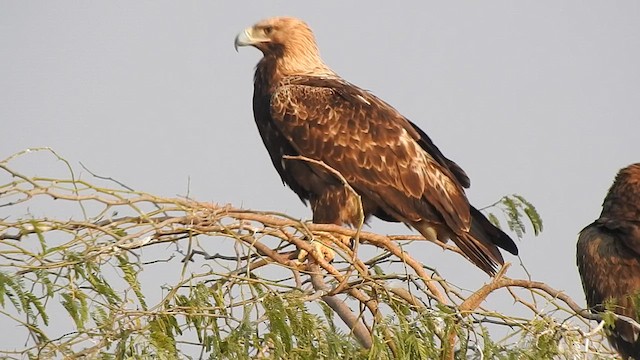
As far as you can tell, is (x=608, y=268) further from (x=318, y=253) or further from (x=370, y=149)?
(x=318, y=253)

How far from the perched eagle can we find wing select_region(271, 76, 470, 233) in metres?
1.46

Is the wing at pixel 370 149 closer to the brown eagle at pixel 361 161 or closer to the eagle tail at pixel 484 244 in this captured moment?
the brown eagle at pixel 361 161

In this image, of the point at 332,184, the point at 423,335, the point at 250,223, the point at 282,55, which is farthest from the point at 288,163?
the point at 423,335

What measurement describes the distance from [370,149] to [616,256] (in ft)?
7.03

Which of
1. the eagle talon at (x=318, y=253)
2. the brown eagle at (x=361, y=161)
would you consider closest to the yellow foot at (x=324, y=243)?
the eagle talon at (x=318, y=253)

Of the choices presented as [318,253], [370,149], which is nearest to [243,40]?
[370,149]

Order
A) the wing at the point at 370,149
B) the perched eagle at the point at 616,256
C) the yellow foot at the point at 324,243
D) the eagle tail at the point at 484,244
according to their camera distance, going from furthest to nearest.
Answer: the perched eagle at the point at 616,256 → the wing at the point at 370,149 → the eagle tail at the point at 484,244 → the yellow foot at the point at 324,243

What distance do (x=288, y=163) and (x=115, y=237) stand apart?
2.99 m

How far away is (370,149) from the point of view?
24.9ft

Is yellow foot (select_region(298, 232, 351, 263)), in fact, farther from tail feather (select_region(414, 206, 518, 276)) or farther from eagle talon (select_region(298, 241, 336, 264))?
tail feather (select_region(414, 206, 518, 276))

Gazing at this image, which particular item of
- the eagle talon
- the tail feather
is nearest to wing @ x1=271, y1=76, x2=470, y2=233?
the tail feather

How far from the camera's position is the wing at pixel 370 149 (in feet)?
24.5

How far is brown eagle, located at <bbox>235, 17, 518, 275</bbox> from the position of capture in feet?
23.9

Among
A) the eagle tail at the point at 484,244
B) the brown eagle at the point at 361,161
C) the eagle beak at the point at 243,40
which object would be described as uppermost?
the eagle beak at the point at 243,40
